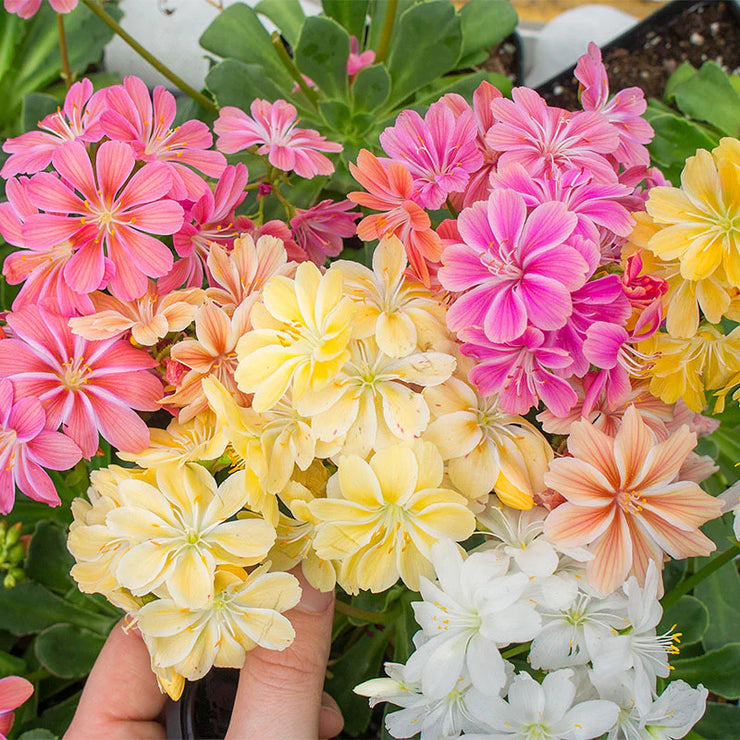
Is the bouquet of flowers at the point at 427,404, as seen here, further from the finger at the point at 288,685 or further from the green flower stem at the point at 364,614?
the green flower stem at the point at 364,614

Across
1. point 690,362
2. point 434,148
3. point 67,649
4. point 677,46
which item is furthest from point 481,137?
point 677,46

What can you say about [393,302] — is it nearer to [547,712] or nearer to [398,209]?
[398,209]

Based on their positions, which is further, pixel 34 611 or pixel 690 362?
pixel 34 611

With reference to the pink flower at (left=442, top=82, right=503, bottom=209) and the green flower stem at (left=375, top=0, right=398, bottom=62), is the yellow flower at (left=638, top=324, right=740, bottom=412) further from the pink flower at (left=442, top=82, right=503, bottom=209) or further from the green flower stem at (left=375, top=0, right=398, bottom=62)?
the green flower stem at (left=375, top=0, right=398, bottom=62)

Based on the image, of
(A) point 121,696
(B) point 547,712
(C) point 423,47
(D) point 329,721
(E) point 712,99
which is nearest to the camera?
(B) point 547,712

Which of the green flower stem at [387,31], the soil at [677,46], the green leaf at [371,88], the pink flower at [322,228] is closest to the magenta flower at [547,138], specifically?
the pink flower at [322,228]

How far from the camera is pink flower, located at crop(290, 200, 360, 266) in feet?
2.61

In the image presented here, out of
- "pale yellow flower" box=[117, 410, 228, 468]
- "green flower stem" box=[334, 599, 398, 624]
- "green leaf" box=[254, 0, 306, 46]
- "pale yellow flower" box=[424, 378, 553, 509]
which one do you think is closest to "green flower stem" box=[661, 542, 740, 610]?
"pale yellow flower" box=[424, 378, 553, 509]

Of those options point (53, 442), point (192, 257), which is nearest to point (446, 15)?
point (192, 257)

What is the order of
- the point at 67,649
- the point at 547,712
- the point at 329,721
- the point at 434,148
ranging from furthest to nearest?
the point at 67,649
the point at 329,721
the point at 434,148
the point at 547,712

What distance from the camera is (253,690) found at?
676 millimetres

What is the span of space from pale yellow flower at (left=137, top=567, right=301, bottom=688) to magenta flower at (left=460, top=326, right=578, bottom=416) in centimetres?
21

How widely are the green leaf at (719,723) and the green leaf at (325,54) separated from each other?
980 millimetres

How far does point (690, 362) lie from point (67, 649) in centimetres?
84
